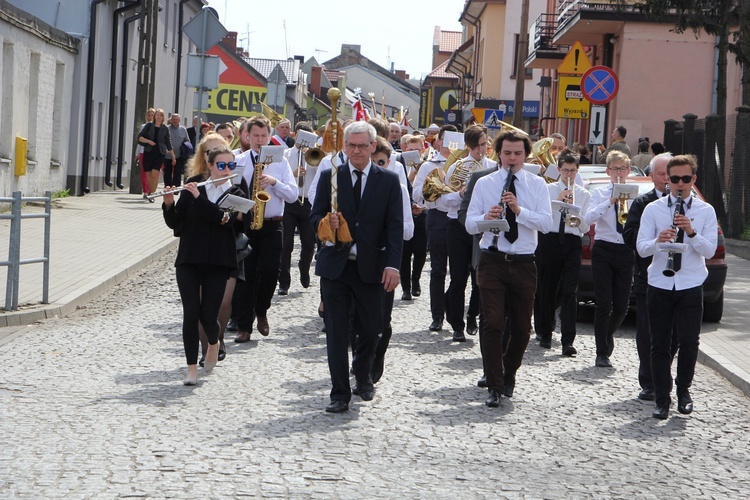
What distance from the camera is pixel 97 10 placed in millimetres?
30531

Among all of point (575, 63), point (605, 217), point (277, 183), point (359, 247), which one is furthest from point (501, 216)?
point (575, 63)

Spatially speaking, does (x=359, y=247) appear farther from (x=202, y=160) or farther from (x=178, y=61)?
(x=178, y=61)

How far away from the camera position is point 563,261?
455 inches

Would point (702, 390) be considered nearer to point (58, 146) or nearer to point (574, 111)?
point (574, 111)

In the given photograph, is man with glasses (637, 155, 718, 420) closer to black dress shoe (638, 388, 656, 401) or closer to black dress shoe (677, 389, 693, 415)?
black dress shoe (677, 389, 693, 415)

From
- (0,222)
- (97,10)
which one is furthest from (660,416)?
(97,10)

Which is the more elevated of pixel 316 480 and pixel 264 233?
pixel 264 233

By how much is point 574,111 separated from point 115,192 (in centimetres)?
1422

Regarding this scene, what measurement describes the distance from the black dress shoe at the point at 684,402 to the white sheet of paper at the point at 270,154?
3.94 meters

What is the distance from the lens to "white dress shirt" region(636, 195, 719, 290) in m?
8.69

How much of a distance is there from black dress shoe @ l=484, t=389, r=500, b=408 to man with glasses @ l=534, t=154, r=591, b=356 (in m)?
2.72

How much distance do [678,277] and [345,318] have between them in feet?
7.37

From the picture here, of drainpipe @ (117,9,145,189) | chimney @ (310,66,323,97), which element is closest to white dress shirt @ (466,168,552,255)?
drainpipe @ (117,9,145,189)

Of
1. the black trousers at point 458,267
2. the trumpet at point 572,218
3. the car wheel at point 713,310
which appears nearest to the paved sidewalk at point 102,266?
the car wheel at point 713,310
